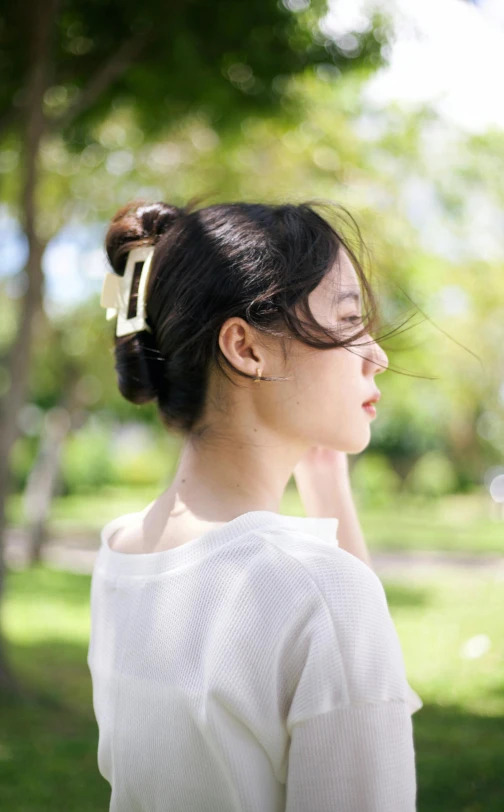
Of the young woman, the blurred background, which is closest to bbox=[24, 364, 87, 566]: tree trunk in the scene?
the blurred background

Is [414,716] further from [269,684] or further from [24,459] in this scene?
[24,459]

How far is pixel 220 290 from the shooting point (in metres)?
1.35

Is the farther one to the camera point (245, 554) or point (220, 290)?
point (220, 290)

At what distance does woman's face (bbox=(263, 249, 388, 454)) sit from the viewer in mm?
1350

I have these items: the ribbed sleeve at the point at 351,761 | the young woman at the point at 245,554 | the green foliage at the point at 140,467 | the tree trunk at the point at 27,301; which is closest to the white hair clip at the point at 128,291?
the young woman at the point at 245,554

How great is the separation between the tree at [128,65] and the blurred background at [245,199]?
0.5 inches

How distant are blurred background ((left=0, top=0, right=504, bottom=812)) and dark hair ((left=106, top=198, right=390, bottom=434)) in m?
0.19

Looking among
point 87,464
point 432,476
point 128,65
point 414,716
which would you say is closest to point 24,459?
point 87,464

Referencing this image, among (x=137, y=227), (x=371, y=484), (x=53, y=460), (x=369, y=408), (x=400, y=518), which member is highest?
(x=137, y=227)

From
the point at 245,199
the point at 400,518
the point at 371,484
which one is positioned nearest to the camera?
the point at 245,199

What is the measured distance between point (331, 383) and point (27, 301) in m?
4.32

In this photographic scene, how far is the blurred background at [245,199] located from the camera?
475cm

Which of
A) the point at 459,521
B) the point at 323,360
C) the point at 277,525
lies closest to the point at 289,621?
the point at 277,525

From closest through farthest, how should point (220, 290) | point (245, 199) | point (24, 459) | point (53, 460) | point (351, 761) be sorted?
point (351, 761), point (220, 290), point (245, 199), point (53, 460), point (24, 459)
